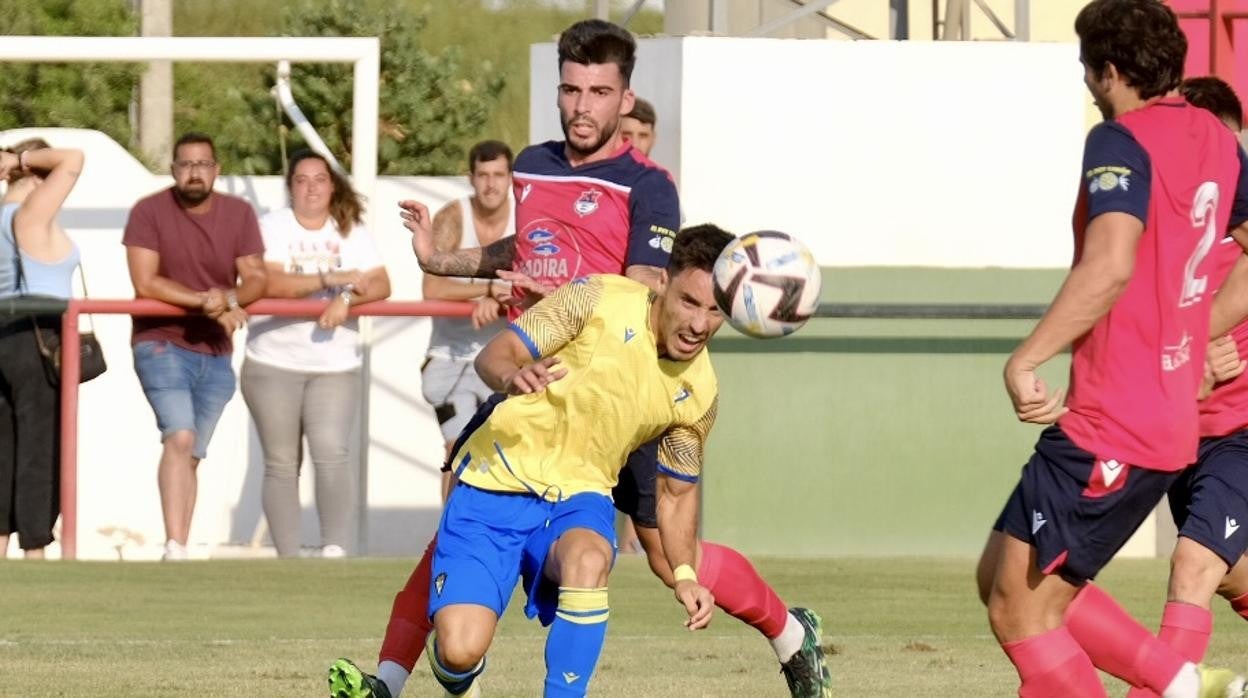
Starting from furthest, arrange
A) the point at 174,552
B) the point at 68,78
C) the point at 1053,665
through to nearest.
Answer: the point at 68,78, the point at 174,552, the point at 1053,665

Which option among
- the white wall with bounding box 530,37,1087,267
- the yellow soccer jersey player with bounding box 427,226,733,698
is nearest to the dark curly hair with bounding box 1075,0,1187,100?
the yellow soccer jersey player with bounding box 427,226,733,698

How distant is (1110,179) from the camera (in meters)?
6.12

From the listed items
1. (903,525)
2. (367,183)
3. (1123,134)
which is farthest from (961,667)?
(367,183)

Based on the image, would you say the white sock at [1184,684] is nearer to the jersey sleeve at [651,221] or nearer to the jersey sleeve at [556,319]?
the jersey sleeve at [556,319]

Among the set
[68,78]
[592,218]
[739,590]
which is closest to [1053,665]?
[739,590]

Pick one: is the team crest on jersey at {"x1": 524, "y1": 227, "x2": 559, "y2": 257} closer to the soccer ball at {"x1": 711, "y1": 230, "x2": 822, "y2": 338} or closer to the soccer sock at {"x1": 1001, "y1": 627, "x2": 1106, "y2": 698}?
the soccer ball at {"x1": 711, "y1": 230, "x2": 822, "y2": 338}

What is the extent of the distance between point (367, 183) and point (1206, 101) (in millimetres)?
7729

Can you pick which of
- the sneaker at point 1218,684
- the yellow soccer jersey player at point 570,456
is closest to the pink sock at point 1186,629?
the sneaker at point 1218,684

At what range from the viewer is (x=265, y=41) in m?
15.2

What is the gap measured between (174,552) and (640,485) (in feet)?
18.8

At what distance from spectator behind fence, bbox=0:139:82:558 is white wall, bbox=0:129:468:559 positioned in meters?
2.06

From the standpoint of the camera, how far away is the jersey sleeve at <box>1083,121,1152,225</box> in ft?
20.0

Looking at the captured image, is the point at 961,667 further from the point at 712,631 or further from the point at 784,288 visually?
the point at 784,288

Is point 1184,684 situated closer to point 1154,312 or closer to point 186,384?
point 1154,312
